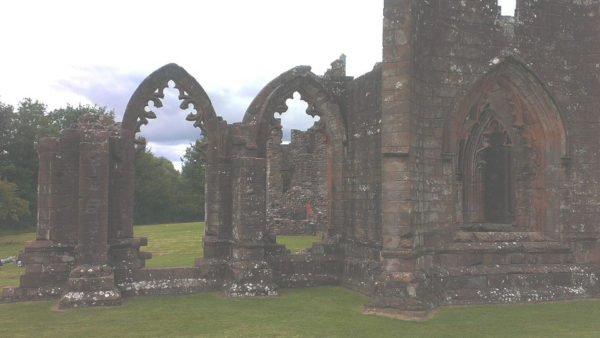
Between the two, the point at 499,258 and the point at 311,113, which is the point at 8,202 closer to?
the point at 311,113

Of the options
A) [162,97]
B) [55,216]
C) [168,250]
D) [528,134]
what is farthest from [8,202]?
[528,134]

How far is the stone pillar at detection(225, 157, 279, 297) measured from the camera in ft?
29.6

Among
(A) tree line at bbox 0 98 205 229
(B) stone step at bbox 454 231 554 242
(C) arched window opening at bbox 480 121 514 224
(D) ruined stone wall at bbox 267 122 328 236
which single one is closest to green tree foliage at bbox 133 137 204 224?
(A) tree line at bbox 0 98 205 229

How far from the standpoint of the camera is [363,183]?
9.84 metres

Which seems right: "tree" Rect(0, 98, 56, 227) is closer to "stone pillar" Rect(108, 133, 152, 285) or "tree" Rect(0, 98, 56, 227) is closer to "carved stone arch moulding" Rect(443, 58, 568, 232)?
"stone pillar" Rect(108, 133, 152, 285)

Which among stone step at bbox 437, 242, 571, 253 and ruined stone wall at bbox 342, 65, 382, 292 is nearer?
stone step at bbox 437, 242, 571, 253

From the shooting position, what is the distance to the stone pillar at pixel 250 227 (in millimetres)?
9023

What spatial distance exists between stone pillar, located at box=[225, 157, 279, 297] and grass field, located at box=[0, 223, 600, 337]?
0.46 m

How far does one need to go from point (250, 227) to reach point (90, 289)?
2.93 m

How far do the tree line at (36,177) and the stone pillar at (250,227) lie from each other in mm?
8575

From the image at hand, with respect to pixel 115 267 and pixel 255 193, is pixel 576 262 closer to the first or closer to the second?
pixel 255 193

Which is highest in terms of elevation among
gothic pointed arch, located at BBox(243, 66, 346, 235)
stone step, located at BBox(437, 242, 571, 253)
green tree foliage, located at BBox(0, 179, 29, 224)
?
gothic pointed arch, located at BBox(243, 66, 346, 235)

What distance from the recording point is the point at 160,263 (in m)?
13.1

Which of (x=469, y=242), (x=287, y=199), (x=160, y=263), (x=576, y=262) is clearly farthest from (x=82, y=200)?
(x=287, y=199)
